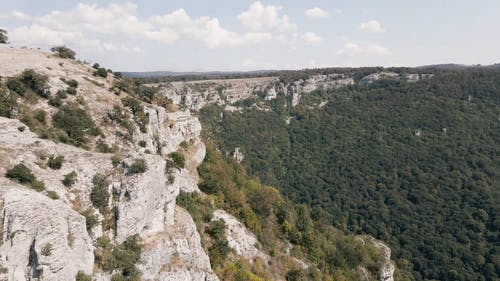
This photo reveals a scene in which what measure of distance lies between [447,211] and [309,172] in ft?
152

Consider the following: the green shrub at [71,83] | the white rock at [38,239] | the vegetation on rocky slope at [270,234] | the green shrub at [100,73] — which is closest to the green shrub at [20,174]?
the white rock at [38,239]

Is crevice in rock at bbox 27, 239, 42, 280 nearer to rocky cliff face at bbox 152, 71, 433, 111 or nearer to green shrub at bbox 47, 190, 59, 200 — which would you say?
green shrub at bbox 47, 190, 59, 200

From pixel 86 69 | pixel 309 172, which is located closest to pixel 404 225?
pixel 309 172

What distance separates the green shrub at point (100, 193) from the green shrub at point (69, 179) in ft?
3.76

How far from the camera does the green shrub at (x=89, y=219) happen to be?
20891 millimetres

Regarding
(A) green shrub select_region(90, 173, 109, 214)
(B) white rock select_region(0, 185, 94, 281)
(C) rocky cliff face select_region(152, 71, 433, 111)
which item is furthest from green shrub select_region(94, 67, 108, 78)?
(C) rocky cliff face select_region(152, 71, 433, 111)

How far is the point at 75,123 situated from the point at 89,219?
1179 cm

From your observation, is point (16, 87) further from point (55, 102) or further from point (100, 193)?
point (100, 193)

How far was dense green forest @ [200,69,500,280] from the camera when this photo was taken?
3410 inches

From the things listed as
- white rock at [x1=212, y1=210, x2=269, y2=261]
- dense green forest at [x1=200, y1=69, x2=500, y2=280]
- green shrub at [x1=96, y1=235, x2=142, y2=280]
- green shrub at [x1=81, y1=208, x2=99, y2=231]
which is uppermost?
green shrub at [x1=81, y1=208, x2=99, y2=231]

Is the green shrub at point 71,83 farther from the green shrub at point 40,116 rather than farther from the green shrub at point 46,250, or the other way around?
the green shrub at point 46,250

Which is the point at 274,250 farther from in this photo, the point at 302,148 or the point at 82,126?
the point at 302,148

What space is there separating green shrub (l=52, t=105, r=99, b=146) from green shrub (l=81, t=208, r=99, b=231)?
818cm

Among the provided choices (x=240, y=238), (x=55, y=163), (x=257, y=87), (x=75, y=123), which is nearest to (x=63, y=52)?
(x=75, y=123)
